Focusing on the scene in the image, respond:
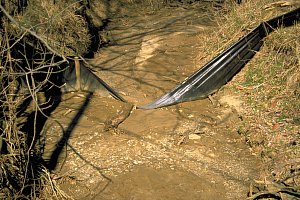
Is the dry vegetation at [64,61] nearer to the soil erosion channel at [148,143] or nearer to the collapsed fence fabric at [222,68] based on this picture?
the collapsed fence fabric at [222,68]

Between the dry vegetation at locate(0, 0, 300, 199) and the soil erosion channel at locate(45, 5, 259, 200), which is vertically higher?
the dry vegetation at locate(0, 0, 300, 199)

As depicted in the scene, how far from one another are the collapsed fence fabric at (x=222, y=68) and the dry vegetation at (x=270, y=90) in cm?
13

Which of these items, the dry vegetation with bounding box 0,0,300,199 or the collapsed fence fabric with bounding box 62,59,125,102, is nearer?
the dry vegetation with bounding box 0,0,300,199

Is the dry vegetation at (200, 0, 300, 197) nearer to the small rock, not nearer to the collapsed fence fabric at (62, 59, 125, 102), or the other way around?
the small rock

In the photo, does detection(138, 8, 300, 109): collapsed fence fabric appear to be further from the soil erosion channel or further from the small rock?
the small rock

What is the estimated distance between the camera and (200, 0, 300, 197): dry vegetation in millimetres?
4703

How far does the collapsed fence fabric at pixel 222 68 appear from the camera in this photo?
Result: 6.24 metres

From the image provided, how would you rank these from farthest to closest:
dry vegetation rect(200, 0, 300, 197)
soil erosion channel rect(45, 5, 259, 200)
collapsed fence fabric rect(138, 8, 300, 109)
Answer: collapsed fence fabric rect(138, 8, 300, 109)
dry vegetation rect(200, 0, 300, 197)
soil erosion channel rect(45, 5, 259, 200)

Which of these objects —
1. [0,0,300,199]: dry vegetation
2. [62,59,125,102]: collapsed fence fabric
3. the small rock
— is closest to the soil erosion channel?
the small rock

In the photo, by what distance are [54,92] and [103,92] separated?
0.81 meters

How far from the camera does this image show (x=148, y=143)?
522 cm

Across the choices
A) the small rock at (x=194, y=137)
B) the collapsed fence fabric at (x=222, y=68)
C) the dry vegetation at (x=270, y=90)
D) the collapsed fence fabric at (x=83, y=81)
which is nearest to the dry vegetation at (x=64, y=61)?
the dry vegetation at (x=270, y=90)

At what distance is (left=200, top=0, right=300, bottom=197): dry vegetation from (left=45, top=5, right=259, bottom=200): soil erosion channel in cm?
21

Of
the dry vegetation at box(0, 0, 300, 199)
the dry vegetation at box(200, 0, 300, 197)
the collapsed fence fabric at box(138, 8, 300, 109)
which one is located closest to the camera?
the dry vegetation at box(0, 0, 300, 199)
